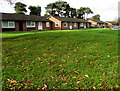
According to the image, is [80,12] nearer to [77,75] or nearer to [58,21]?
[58,21]

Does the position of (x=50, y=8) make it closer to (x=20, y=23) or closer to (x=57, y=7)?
(x=57, y=7)

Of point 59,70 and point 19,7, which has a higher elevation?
point 19,7

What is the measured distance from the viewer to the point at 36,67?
6.07 metres

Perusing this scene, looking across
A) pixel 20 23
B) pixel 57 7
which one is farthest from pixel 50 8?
pixel 20 23

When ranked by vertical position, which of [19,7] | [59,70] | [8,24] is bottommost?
[59,70]

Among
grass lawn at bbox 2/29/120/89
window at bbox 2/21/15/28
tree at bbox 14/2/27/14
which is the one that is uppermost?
tree at bbox 14/2/27/14

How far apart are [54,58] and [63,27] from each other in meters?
33.5

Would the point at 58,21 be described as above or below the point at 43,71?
above

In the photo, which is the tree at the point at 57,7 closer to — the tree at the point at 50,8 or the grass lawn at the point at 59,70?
the tree at the point at 50,8

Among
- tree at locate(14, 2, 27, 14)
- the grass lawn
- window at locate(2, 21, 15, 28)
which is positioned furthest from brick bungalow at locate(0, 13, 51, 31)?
tree at locate(14, 2, 27, 14)

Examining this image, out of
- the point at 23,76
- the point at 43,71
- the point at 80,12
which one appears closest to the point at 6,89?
the point at 23,76

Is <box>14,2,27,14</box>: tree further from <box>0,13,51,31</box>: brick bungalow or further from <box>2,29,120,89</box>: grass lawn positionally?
<box>2,29,120,89</box>: grass lawn

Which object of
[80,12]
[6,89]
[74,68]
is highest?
[80,12]

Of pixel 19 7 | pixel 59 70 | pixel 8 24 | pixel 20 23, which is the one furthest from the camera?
pixel 19 7
